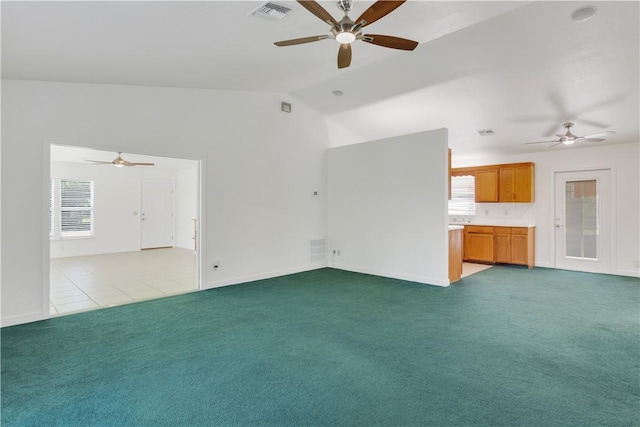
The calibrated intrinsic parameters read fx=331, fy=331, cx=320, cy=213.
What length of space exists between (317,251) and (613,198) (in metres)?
5.81

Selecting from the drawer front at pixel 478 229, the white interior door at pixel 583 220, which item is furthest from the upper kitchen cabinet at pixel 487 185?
the white interior door at pixel 583 220

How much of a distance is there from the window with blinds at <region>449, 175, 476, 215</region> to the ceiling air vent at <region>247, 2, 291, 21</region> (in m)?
6.69

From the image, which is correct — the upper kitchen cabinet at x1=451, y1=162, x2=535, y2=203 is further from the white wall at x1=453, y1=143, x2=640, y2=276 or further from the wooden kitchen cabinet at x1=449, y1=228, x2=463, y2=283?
the wooden kitchen cabinet at x1=449, y1=228, x2=463, y2=283

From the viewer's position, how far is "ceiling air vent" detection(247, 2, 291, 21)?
9.30 feet

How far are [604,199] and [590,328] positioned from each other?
4290 mm

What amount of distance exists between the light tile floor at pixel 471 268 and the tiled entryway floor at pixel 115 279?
5042 millimetres

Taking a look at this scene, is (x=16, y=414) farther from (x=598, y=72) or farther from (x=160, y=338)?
(x=598, y=72)

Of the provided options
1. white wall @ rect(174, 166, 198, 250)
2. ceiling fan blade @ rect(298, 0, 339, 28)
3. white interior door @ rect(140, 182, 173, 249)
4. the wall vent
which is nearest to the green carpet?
the wall vent

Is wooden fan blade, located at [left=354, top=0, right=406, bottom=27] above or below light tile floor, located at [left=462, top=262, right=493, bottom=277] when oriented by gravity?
above

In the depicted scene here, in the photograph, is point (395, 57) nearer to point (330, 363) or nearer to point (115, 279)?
point (330, 363)

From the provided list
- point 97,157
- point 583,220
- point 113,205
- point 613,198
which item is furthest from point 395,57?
point 113,205

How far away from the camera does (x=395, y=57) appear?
14.8ft

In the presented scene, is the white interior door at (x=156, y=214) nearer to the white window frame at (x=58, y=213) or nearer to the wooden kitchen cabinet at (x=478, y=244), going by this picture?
the white window frame at (x=58, y=213)

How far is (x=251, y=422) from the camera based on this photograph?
77.3 inches
